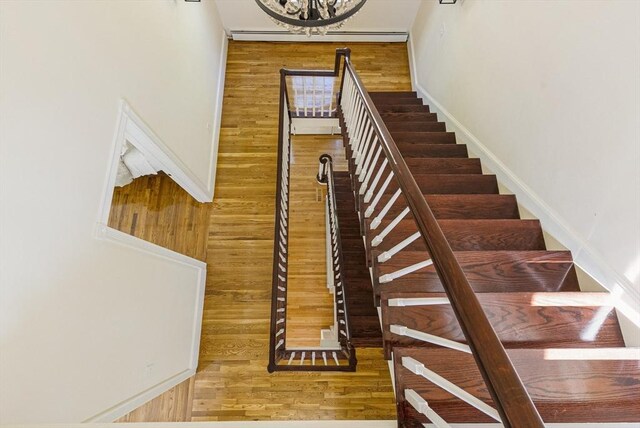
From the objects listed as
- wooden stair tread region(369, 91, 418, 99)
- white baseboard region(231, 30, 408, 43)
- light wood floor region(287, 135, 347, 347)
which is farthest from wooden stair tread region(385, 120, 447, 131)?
white baseboard region(231, 30, 408, 43)

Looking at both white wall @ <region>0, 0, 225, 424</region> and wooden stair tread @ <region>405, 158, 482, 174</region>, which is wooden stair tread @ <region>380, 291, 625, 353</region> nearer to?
white wall @ <region>0, 0, 225, 424</region>

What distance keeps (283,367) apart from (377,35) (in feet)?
15.8

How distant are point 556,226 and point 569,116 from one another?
648 mm

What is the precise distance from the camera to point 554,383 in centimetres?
123

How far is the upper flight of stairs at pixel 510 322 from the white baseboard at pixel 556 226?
0.22ft

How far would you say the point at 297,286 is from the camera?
13.1 ft

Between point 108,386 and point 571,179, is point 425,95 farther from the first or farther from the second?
point 108,386

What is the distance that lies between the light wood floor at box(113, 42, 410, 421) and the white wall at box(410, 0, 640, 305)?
1.93 m

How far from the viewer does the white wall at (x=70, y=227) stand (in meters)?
1.15

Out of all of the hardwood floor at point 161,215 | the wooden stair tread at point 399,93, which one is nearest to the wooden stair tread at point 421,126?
the wooden stair tread at point 399,93

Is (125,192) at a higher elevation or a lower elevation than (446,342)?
higher

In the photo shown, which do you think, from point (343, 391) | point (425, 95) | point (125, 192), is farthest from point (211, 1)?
point (343, 391)

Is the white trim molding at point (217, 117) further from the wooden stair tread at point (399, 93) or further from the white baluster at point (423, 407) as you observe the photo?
the white baluster at point (423, 407)

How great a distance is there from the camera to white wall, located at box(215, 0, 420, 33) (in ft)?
15.2
